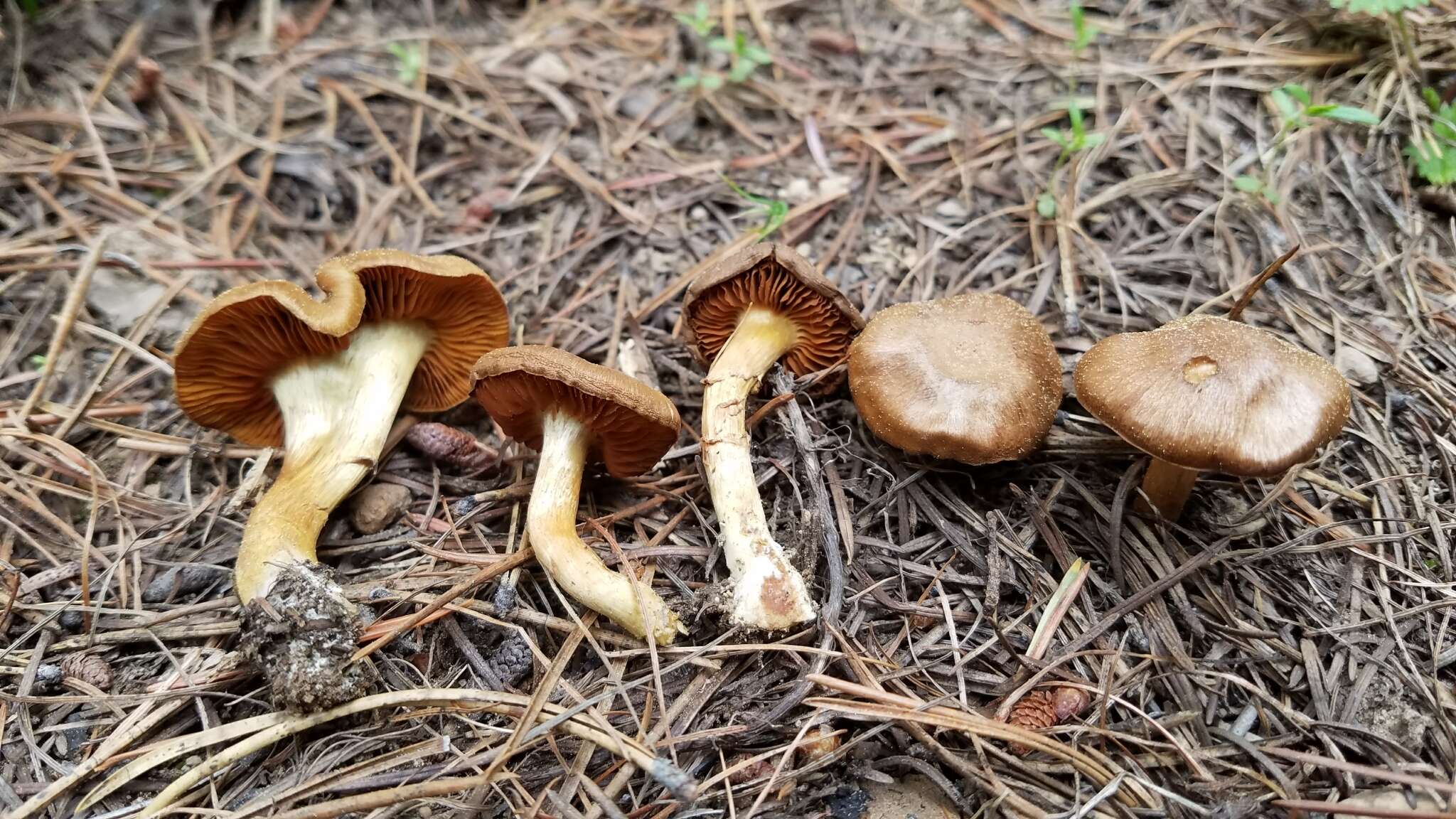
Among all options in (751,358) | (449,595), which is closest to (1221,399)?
(751,358)

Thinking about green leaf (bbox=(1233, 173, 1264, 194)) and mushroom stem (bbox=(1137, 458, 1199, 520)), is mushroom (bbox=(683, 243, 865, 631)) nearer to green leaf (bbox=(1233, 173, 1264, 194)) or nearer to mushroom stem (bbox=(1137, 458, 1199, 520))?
mushroom stem (bbox=(1137, 458, 1199, 520))

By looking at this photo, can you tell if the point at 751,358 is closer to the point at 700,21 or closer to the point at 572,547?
the point at 572,547

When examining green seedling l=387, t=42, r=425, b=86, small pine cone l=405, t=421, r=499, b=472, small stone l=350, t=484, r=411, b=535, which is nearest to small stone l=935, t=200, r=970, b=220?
small pine cone l=405, t=421, r=499, b=472

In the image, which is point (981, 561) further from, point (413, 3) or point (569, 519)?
point (413, 3)

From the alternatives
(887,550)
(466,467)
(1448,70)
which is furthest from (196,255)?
(1448,70)

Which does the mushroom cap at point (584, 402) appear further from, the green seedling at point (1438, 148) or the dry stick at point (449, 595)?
the green seedling at point (1438, 148)

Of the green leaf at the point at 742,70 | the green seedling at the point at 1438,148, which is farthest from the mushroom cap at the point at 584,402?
the green seedling at the point at 1438,148
